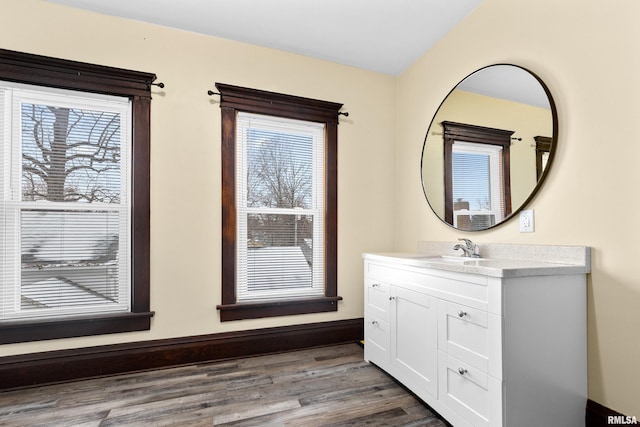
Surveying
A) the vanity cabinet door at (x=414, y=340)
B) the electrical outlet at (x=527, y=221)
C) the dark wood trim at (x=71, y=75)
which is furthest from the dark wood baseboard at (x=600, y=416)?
the dark wood trim at (x=71, y=75)

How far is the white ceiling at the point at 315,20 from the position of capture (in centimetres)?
230

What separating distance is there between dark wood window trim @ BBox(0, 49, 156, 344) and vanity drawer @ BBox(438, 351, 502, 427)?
2.08 metres

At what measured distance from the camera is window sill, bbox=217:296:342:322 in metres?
2.65

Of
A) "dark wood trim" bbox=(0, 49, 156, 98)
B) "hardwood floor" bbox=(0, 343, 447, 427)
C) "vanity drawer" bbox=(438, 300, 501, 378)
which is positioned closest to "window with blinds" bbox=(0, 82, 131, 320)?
"dark wood trim" bbox=(0, 49, 156, 98)

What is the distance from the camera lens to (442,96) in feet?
8.86

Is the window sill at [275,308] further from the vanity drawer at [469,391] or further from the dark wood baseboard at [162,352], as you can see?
the vanity drawer at [469,391]

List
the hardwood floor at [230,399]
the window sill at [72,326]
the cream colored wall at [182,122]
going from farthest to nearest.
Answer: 1. the cream colored wall at [182,122]
2. the window sill at [72,326]
3. the hardwood floor at [230,399]

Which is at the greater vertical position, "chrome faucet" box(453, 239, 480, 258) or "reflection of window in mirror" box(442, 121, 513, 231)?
"reflection of window in mirror" box(442, 121, 513, 231)

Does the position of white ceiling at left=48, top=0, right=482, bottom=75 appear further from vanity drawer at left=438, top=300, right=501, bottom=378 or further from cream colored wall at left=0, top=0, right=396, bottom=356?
vanity drawer at left=438, top=300, right=501, bottom=378

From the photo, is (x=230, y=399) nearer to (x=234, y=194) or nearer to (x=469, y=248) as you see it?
(x=234, y=194)

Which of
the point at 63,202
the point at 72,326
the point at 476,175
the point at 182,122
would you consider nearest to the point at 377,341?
the point at 476,175

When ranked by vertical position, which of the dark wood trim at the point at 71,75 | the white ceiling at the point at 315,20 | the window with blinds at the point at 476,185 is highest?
the white ceiling at the point at 315,20

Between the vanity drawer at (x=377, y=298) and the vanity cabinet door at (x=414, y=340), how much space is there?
0.08 metres

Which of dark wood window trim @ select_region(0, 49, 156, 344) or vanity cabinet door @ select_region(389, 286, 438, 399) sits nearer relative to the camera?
vanity cabinet door @ select_region(389, 286, 438, 399)
